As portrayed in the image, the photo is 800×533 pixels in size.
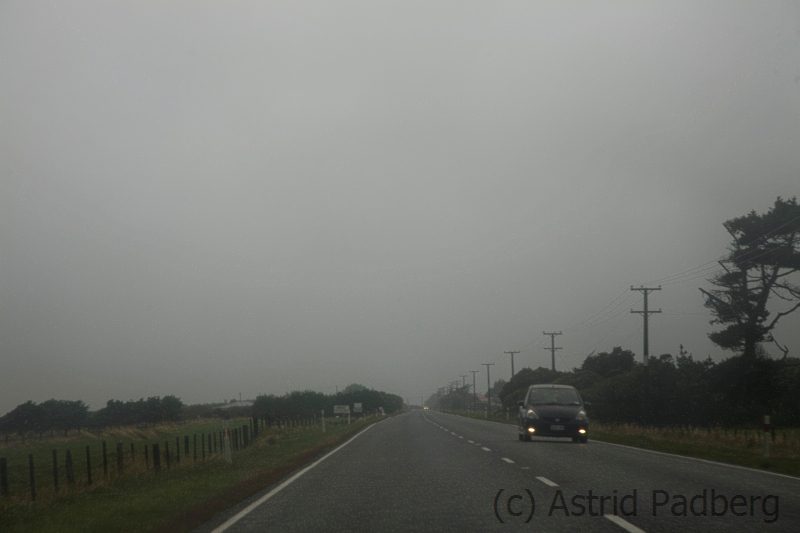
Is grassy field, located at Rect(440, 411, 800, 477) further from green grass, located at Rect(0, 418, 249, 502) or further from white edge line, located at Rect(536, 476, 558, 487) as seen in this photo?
green grass, located at Rect(0, 418, 249, 502)

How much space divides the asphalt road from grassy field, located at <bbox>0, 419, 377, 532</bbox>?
0.66 m

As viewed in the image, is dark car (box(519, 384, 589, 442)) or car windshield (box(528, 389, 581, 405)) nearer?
dark car (box(519, 384, 589, 442))

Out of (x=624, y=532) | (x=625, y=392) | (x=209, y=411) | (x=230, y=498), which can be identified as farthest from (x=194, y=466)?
(x=209, y=411)

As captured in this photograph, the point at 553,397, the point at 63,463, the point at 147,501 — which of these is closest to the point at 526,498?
the point at 147,501

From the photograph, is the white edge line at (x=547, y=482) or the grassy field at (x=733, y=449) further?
the grassy field at (x=733, y=449)

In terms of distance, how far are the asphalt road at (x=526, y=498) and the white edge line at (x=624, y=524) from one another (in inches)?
0.5

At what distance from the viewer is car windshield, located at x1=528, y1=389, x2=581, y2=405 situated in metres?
31.4

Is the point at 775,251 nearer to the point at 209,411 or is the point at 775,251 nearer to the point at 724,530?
the point at 724,530

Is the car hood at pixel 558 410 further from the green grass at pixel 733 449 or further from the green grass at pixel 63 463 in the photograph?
the green grass at pixel 63 463

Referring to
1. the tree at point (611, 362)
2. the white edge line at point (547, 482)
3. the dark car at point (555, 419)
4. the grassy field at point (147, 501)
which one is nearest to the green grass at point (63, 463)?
the grassy field at point (147, 501)

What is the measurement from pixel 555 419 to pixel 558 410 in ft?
1.15

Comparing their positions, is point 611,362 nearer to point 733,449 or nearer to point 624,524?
point 733,449

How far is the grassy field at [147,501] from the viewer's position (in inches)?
496

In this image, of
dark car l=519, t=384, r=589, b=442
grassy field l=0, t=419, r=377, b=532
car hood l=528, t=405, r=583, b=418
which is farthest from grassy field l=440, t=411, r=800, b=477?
grassy field l=0, t=419, r=377, b=532
